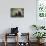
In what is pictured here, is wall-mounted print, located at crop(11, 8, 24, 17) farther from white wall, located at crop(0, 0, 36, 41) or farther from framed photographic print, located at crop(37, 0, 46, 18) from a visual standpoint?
framed photographic print, located at crop(37, 0, 46, 18)

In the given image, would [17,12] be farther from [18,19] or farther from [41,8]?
[41,8]

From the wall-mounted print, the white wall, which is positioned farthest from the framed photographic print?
the wall-mounted print

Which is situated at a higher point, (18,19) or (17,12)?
(17,12)

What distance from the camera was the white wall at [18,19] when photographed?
7.04m

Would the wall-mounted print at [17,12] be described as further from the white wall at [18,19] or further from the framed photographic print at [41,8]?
the framed photographic print at [41,8]

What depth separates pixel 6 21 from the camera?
708cm

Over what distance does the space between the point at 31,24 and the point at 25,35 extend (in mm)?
570

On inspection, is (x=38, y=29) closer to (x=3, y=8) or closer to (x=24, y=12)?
(x=24, y=12)

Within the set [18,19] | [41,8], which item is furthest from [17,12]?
[41,8]

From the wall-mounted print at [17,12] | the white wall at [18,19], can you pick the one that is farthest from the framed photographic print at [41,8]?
the wall-mounted print at [17,12]

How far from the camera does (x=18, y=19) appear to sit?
7105 millimetres

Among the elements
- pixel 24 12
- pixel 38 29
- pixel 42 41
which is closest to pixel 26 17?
pixel 24 12

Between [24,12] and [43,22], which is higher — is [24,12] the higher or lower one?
the higher one

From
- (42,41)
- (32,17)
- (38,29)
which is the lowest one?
(42,41)
